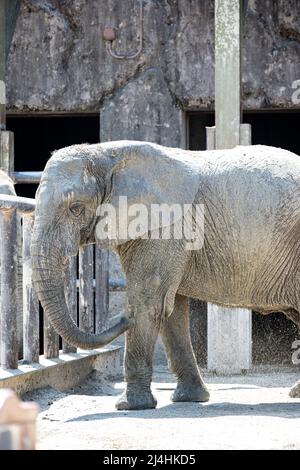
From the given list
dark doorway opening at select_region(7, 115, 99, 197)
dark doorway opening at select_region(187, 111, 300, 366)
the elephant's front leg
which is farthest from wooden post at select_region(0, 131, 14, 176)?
dark doorway opening at select_region(7, 115, 99, 197)

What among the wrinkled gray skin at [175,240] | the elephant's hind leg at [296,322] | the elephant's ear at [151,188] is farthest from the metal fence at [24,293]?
the elephant's hind leg at [296,322]

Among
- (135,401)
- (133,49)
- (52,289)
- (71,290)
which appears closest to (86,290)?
(71,290)

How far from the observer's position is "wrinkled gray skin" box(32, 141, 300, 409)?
22.9 ft

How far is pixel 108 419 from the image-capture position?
21.4 ft

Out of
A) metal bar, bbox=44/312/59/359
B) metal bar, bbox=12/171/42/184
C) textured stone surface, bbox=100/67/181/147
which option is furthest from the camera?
textured stone surface, bbox=100/67/181/147

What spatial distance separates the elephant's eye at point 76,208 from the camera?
7.00m

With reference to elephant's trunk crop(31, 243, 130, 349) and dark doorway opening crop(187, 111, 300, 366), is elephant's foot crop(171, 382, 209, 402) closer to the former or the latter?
elephant's trunk crop(31, 243, 130, 349)

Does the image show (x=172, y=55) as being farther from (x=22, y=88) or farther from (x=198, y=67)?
(x=22, y=88)

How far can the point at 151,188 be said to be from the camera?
7234mm

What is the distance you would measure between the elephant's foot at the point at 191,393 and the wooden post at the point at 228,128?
2359 mm

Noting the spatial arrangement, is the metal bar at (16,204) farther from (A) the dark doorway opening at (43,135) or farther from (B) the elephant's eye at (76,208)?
(A) the dark doorway opening at (43,135)

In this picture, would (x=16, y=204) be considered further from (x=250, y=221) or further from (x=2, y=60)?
(x=2, y=60)

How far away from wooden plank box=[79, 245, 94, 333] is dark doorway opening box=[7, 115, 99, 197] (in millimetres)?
7431
